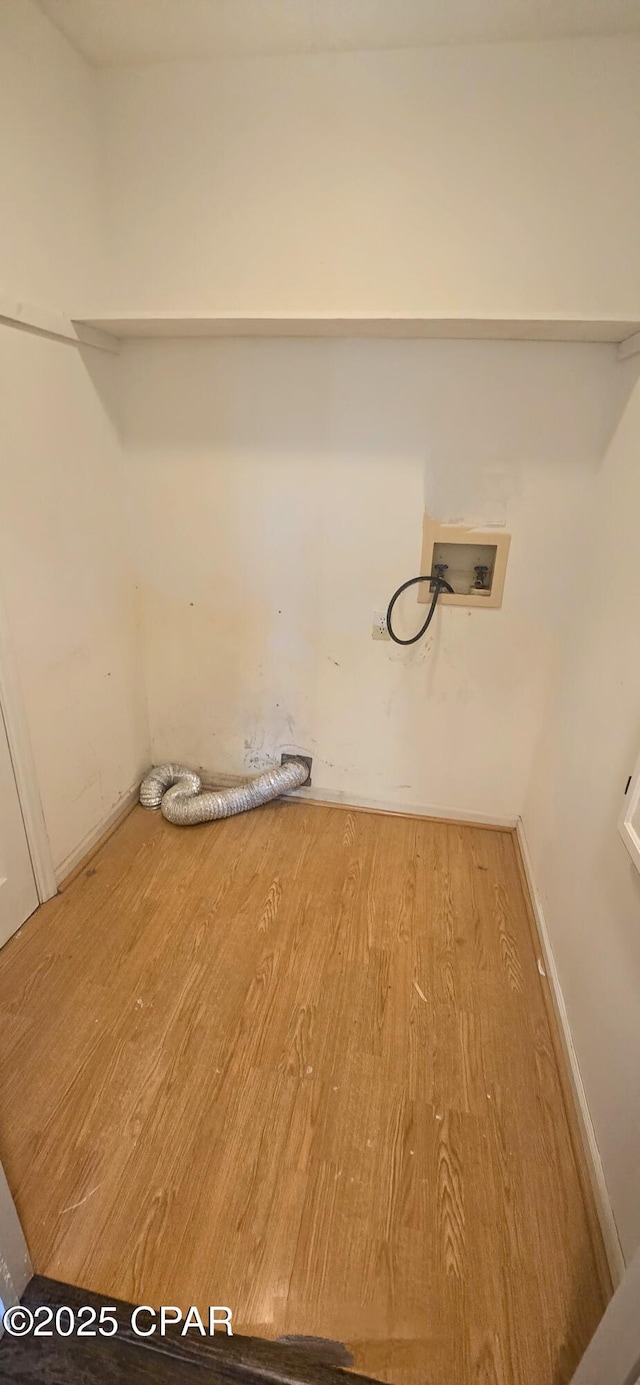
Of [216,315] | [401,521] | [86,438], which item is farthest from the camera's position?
[401,521]

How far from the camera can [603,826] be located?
146 centimetres

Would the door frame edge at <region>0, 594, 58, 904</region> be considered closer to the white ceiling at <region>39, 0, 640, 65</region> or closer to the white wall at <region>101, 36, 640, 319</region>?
the white wall at <region>101, 36, 640, 319</region>

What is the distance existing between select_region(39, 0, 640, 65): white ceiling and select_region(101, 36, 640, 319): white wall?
4 cm

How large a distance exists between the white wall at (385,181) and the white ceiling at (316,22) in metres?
0.04

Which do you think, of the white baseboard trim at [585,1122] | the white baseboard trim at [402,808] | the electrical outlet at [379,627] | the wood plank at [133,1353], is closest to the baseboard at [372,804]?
the white baseboard trim at [402,808]

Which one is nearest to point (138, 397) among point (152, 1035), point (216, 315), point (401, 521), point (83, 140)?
point (216, 315)

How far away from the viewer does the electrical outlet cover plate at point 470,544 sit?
1988 millimetres

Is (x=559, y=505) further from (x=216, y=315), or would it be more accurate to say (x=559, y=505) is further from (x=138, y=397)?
(x=138, y=397)

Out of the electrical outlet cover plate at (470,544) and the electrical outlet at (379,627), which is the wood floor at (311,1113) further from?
the electrical outlet cover plate at (470,544)

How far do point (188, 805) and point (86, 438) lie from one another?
1.37m

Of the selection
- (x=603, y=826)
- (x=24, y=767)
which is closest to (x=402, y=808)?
(x=603, y=826)

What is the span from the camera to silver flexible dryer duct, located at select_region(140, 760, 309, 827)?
2.33m

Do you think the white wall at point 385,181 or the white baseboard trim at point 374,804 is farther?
the white baseboard trim at point 374,804

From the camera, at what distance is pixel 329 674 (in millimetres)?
2299
